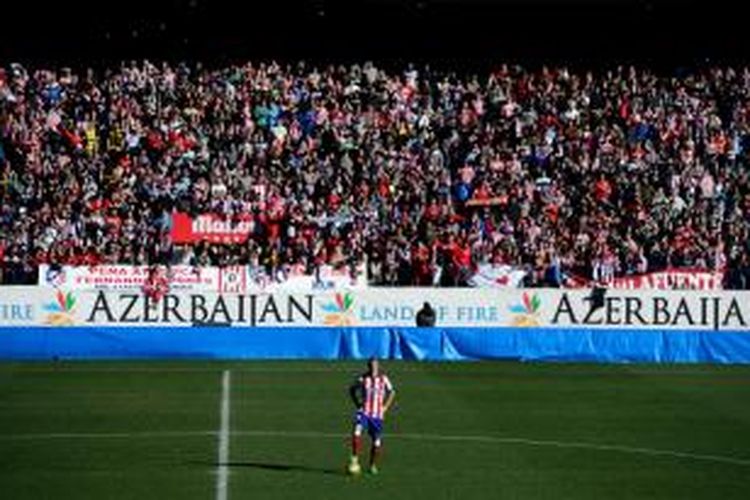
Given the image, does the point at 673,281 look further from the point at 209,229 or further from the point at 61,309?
the point at 61,309

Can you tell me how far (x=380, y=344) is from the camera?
43.5 m

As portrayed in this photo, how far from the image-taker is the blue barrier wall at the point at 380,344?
141ft

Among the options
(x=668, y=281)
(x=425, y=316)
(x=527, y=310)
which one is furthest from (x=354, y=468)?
(x=668, y=281)

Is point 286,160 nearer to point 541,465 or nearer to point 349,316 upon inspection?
point 349,316

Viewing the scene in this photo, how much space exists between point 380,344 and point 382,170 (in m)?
7.63

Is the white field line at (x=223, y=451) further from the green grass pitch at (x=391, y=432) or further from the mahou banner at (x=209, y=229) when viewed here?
the mahou banner at (x=209, y=229)

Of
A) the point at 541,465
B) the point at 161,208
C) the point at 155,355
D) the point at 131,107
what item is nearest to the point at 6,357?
the point at 155,355

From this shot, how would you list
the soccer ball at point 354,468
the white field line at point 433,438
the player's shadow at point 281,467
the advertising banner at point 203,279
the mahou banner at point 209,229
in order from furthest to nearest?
1. the mahou banner at point 209,229
2. the advertising banner at point 203,279
3. the white field line at point 433,438
4. the player's shadow at point 281,467
5. the soccer ball at point 354,468

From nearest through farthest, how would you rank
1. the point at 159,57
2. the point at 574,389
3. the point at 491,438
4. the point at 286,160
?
the point at 491,438 < the point at 574,389 < the point at 286,160 < the point at 159,57

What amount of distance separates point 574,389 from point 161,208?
1604cm

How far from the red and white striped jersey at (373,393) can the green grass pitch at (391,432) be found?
849 millimetres

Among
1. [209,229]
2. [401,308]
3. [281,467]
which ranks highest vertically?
[209,229]

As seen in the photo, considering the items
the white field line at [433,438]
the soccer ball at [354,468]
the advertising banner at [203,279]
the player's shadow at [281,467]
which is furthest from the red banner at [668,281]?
the soccer ball at [354,468]

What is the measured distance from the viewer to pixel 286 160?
50031 mm
